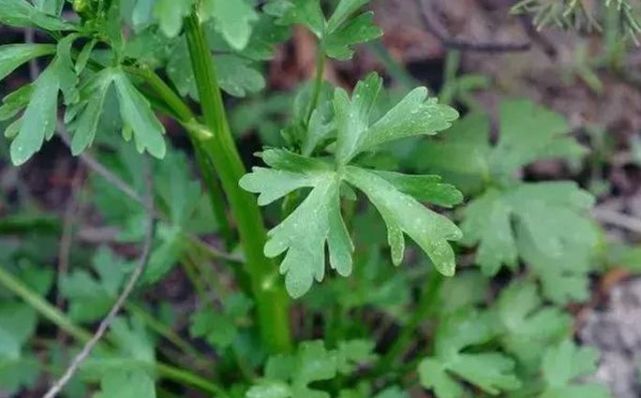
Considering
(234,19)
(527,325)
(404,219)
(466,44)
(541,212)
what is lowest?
(527,325)

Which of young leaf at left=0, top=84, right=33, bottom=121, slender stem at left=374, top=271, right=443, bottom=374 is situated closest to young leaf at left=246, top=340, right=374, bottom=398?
slender stem at left=374, top=271, right=443, bottom=374

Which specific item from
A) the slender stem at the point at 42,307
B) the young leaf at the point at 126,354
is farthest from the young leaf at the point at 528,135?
the slender stem at the point at 42,307

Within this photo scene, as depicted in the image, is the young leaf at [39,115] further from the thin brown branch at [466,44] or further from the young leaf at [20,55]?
the thin brown branch at [466,44]

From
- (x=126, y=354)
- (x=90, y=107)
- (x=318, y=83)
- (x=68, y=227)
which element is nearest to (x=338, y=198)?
(x=318, y=83)

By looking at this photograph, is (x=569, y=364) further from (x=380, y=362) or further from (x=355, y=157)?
(x=355, y=157)

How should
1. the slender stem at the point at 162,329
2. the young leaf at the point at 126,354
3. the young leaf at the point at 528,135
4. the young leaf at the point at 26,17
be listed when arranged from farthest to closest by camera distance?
1. the slender stem at the point at 162,329
2. the young leaf at the point at 528,135
3. the young leaf at the point at 126,354
4. the young leaf at the point at 26,17

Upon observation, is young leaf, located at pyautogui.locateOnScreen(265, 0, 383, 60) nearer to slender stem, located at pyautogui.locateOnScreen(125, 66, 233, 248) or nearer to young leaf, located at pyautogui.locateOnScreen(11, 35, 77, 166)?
slender stem, located at pyautogui.locateOnScreen(125, 66, 233, 248)

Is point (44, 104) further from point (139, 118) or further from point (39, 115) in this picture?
point (139, 118)
